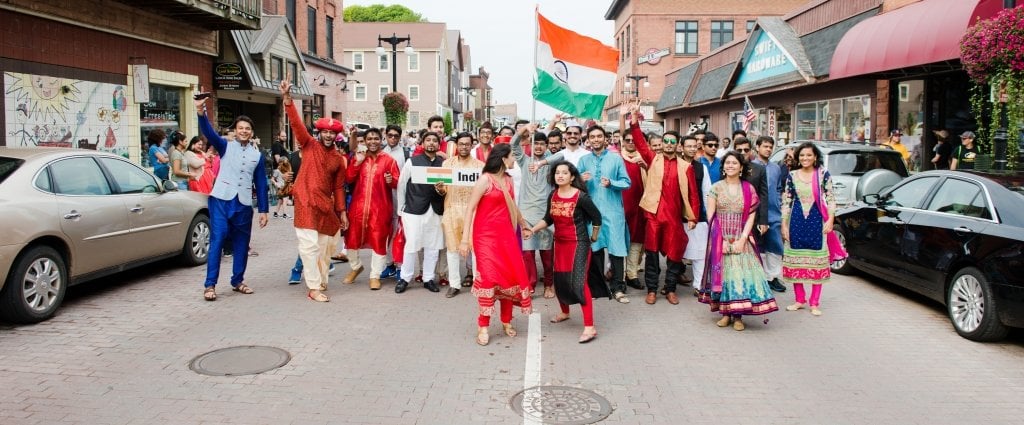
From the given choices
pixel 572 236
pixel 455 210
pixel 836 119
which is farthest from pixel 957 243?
pixel 836 119

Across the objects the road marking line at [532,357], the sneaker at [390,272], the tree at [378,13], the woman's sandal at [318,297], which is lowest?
the road marking line at [532,357]

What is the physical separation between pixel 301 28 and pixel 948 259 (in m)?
25.9

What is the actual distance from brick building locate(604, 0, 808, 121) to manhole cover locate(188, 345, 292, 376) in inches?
1728

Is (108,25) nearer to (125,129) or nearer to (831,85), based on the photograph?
(125,129)

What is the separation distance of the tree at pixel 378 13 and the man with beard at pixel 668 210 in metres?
81.9

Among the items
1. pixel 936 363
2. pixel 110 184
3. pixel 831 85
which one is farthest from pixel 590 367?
pixel 831 85

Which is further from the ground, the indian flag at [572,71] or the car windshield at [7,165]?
the indian flag at [572,71]

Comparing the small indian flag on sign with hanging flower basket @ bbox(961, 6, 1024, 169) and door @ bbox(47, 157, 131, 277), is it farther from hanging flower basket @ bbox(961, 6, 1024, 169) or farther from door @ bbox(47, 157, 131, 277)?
hanging flower basket @ bbox(961, 6, 1024, 169)

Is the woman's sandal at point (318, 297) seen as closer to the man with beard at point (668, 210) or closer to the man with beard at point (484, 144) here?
the man with beard at point (484, 144)

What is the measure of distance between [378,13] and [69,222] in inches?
3293

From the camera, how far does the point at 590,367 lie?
560 centimetres

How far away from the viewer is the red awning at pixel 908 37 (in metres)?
12.4

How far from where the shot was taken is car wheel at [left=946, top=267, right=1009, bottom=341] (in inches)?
244

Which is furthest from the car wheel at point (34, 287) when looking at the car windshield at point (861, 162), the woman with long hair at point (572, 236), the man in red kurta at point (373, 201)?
the car windshield at point (861, 162)
